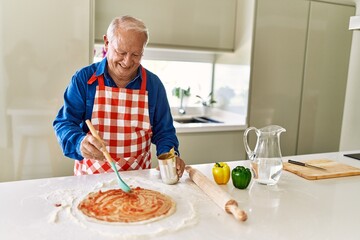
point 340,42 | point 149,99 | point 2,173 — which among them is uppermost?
point 340,42

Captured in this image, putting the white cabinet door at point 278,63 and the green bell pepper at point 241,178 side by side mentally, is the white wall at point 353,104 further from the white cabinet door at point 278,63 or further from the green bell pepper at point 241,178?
the green bell pepper at point 241,178

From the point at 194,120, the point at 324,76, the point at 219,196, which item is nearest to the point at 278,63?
the point at 324,76

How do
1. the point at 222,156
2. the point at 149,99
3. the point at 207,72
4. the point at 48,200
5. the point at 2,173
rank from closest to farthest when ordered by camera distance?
1. the point at 48,200
2. the point at 149,99
3. the point at 2,173
4. the point at 222,156
5. the point at 207,72

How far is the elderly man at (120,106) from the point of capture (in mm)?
1416

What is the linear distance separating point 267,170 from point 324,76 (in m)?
2.07

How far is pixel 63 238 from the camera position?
87cm

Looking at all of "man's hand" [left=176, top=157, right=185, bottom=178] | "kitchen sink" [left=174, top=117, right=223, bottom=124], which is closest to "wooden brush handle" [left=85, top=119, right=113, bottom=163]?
"man's hand" [left=176, top=157, right=185, bottom=178]

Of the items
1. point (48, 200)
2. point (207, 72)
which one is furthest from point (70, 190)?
point (207, 72)

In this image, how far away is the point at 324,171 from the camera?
1.54 m

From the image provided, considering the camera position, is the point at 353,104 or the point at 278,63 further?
the point at 353,104

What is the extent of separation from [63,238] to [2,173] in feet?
4.78

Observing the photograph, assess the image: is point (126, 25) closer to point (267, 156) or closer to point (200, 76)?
point (267, 156)

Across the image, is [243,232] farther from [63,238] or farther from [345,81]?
[345,81]

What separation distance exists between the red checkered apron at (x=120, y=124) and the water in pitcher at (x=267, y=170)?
0.53 m
